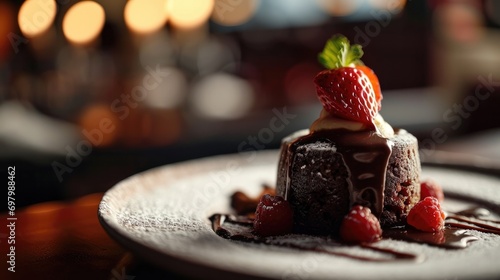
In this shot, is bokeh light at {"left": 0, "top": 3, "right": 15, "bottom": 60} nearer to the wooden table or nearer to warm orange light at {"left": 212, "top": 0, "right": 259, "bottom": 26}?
warm orange light at {"left": 212, "top": 0, "right": 259, "bottom": 26}

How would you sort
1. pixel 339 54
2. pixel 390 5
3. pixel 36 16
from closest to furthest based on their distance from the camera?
pixel 339 54
pixel 36 16
pixel 390 5

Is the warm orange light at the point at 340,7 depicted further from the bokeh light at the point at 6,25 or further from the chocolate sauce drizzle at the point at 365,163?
the chocolate sauce drizzle at the point at 365,163

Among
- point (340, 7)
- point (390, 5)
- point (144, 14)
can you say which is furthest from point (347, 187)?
point (390, 5)

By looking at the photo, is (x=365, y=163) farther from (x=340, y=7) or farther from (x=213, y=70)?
(x=340, y=7)

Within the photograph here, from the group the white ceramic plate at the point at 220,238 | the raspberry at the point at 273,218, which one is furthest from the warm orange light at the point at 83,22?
the raspberry at the point at 273,218

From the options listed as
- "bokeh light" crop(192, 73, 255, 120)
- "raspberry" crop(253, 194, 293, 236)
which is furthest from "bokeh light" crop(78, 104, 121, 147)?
"raspberry" crop(253, 194, 293, 236)

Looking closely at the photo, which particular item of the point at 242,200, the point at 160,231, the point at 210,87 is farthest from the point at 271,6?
the point at 160,231
